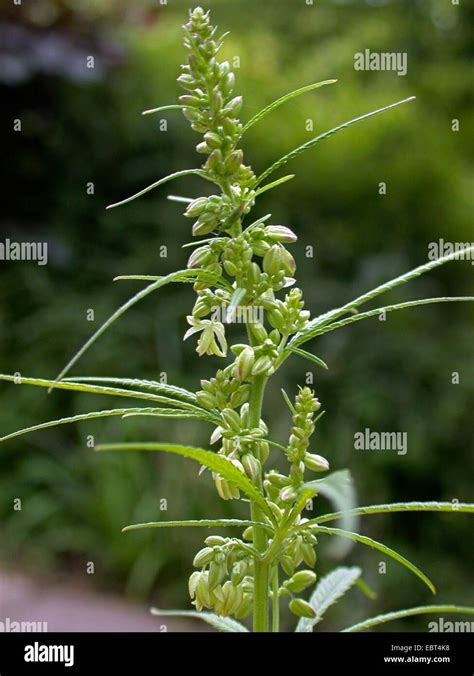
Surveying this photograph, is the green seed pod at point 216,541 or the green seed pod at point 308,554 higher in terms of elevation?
the green seed pod at point 216,541

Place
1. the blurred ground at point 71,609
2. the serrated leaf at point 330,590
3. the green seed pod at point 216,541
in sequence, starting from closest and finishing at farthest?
the green seed pod at point 216,541 → the serrated leaf at point 330,590 → the blurred ground at point 71,609

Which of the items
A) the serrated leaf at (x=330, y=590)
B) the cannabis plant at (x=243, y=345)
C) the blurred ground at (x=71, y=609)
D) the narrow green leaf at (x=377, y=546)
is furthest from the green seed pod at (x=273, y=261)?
the blurred ground at (x=71, y=609)

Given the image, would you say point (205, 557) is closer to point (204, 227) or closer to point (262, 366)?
point (262, 366)

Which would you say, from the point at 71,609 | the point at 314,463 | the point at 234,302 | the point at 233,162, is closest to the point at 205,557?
the point at 314,463

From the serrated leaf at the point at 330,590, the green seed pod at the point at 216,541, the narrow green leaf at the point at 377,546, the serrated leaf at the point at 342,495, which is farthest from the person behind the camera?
the serrated leaf at the point at 330,590

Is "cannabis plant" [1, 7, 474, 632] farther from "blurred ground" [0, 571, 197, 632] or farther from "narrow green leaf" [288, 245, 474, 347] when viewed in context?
Answer: "blurred ground" [0, 571, 197, 632]

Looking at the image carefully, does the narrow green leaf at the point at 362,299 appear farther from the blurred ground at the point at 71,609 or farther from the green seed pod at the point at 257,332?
the blurred ground at the point at 71,609

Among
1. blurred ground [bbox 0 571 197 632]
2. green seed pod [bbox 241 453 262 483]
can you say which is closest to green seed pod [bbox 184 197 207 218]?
green seed pod [bbox 241 453 262 483]
